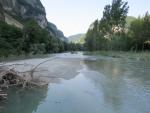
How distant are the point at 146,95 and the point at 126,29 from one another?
81512 mm

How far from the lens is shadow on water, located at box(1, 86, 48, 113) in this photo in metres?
11.0

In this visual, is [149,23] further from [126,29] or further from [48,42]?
[48,42]

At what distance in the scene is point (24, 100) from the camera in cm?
1252

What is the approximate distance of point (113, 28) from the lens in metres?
87.4

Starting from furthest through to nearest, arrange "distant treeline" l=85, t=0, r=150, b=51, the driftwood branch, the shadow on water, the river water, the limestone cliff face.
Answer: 1. the limestone cliff face
2. "distant treeline" l=85, t=0, r=150, b=51
3. the driftwood branch
4. the river water
5. the shadow on water

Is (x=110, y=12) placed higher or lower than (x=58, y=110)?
higher

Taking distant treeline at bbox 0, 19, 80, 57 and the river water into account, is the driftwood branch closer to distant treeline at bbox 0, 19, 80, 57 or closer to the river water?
the river water

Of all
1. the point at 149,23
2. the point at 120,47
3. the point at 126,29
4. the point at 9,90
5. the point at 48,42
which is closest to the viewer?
the point at 9,90

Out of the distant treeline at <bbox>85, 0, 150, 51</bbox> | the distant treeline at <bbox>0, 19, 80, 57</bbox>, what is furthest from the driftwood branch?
the distant treeline at <bbox>85, 0, 150, 51</bbox>

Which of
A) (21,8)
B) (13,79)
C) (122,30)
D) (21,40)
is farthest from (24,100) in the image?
(21,8)

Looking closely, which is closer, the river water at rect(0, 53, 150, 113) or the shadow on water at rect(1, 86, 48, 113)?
the shadow on water at rect(1, 86, 48, 113)

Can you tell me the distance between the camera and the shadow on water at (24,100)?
11.0 m

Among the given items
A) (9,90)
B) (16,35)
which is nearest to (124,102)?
(9,90)

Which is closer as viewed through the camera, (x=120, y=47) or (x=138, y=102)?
(x=138, y=102)
